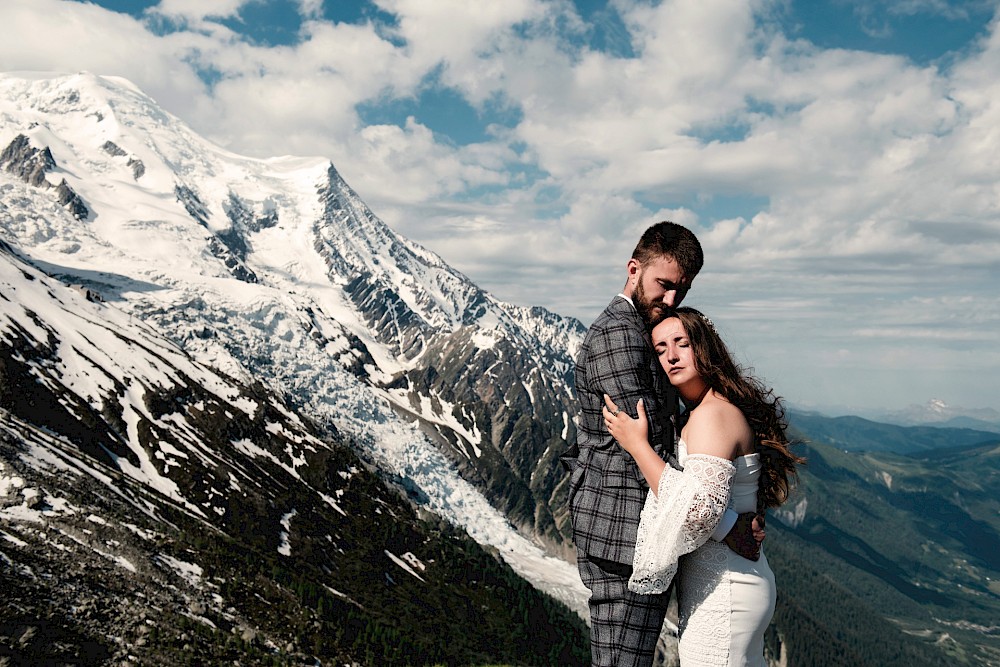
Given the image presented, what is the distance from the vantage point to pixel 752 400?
793 cm

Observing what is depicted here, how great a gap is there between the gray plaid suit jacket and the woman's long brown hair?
539mm

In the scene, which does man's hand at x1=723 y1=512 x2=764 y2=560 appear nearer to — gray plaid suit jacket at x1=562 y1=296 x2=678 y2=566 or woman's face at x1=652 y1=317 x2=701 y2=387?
gray plaid suit jacket at x1=562 y1=296 x2=678 y2=566

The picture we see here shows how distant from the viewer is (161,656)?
2434 cm

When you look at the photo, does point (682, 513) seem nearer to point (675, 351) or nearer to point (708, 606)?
point (708, 606)

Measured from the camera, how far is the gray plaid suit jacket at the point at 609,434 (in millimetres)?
7746

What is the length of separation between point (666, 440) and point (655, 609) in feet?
6.68

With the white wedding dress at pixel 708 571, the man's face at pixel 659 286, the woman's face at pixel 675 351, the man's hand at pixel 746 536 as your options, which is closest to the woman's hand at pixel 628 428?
the white wedding dress at pixel 708 571

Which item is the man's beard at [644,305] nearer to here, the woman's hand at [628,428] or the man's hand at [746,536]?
the woman's hand at [628,428]

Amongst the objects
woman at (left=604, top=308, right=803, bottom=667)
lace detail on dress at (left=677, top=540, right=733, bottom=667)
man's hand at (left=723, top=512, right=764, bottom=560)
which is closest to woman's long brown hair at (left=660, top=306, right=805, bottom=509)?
woman at (left=604, top=308, right=803, bottom=667)

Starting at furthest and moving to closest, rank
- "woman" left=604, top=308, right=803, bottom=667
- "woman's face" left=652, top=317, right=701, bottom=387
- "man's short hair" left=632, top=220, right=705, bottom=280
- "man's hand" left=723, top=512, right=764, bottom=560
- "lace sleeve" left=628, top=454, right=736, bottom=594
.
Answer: "man's short hair" left=632, top=220, right=705, bottom=280, "woman's face" left=652, top=317, right=701, bottom=387, "man's hand" left=723, top=512, right=764, bottom=560, "woman" left=604, top=308, right=803, bottom=667, "lace sleeve" left=628, top=454, right=736, bottom=594

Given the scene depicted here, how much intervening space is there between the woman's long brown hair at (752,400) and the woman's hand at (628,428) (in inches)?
39.1

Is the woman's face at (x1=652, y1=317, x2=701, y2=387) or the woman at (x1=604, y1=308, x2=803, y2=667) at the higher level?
the woman's face at (x1=652, y1=317, x2=701, y2=387)

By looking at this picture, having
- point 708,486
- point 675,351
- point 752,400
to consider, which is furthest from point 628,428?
point 752,400

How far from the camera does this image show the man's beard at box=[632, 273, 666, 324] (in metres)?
8.32
